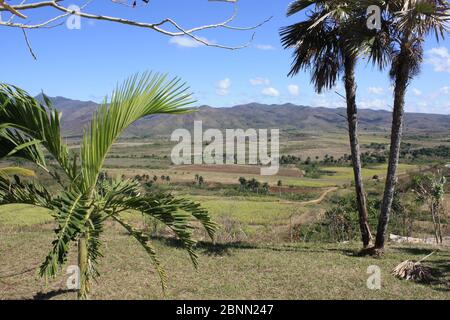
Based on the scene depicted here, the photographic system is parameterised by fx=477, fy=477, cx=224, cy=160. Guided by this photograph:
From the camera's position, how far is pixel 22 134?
407cm

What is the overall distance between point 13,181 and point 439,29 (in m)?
7.80

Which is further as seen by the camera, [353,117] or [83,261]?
[353,117]

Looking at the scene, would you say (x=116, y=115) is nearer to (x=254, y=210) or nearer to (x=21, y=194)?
(x=21, y=194)

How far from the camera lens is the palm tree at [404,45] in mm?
8398

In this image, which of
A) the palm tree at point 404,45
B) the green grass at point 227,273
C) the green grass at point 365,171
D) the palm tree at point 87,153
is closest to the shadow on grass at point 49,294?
the green grass at point 227,273

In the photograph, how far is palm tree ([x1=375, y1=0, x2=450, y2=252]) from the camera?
840 centimetres

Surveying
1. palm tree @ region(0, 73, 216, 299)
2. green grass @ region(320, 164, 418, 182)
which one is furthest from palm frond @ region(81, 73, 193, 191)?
green grass @ region(320, 164, 418, 182)

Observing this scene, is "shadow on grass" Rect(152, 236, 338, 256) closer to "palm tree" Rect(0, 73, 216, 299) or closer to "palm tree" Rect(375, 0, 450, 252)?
"palm tree" Rect(375, 0, 450, 252)

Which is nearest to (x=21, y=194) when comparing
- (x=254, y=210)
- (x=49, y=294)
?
(x=49, y=294)

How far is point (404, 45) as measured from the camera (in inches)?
360

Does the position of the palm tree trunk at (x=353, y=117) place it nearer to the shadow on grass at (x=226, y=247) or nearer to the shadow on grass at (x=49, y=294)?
the shadow on grass at (x=226, y=247)

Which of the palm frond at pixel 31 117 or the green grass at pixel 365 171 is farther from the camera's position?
the green grass at pixel 365 171
